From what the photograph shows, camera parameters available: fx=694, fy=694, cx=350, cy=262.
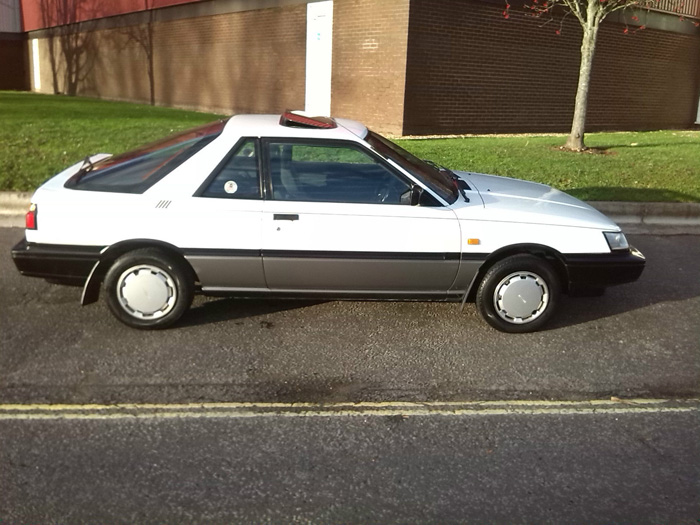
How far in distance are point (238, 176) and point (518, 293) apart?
2.11m

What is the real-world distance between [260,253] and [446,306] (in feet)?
5.56

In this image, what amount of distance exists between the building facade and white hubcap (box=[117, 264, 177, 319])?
35.4 feet

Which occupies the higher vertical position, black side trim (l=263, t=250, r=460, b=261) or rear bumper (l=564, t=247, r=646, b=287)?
black side trim (l=263, t=250, r=460, b=261)

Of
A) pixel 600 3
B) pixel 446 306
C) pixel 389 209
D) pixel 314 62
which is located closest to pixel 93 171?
pixel 389 209

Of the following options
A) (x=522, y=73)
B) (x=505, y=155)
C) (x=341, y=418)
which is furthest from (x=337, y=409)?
(x=522, y=73)

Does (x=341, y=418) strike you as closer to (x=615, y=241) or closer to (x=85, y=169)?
(x=615, y=241)

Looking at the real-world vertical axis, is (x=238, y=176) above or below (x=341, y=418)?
above

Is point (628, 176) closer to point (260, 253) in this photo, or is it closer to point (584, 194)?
point (584, 194)

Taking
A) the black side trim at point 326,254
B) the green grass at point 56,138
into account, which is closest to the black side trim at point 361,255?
the black side trim at point 326,254

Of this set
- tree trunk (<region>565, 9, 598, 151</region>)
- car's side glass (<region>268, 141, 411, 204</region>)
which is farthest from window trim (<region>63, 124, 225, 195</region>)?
tree trunk (<region>565, 9, 598, 151</region>)

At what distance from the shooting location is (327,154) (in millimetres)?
4918

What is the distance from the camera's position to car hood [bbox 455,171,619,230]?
4.89 m

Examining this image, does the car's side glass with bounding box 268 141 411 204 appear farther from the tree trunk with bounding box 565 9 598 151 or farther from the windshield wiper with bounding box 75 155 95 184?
the tree trunk with bounding box 565 9 598 151

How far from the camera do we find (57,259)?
15.2 ft
